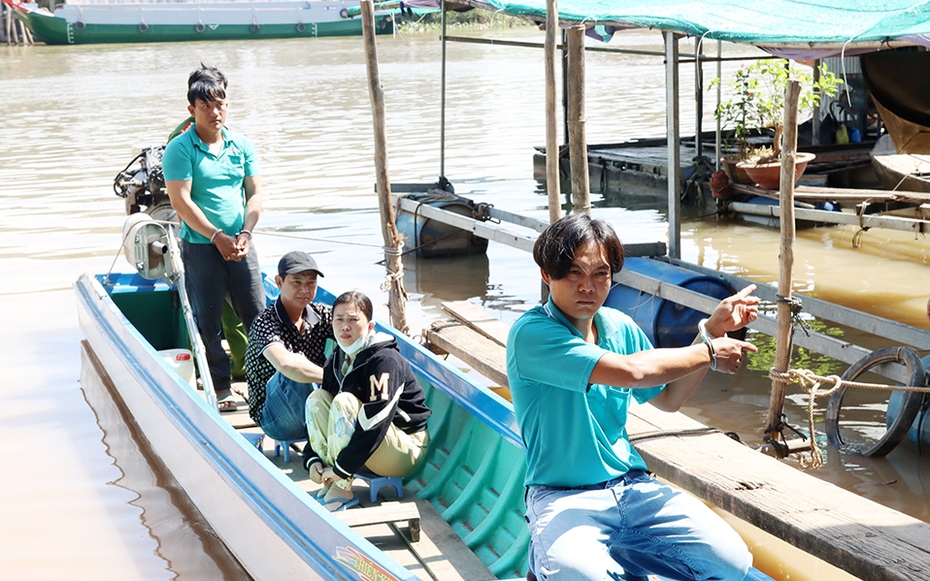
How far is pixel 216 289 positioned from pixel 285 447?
1154 mm

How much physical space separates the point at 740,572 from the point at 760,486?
1355mm

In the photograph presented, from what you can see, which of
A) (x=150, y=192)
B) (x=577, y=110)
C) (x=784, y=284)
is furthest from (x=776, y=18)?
(x=150, y=192)

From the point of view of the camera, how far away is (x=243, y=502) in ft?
15.0

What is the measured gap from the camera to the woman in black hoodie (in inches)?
182

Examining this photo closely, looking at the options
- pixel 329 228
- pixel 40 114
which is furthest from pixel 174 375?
pixel 40 114

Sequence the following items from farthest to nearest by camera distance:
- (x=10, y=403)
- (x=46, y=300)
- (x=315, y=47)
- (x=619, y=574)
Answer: (x=315, y=47), (x=46, y=300), (x=10, y=403), (x=619, y=574)

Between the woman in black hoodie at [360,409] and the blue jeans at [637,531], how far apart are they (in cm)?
173

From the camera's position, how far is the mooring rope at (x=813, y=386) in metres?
4.61

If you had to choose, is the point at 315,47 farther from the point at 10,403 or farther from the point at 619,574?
the point at 619,574

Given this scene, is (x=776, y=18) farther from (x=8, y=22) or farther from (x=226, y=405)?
(x=8, y=22)

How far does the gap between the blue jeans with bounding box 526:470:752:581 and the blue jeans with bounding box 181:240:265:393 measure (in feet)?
11.7

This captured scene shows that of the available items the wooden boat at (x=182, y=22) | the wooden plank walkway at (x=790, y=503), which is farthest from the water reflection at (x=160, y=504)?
the wooden boat at (x=182, y=22)

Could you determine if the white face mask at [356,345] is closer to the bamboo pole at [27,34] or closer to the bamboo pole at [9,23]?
the bamboo pole at [27,34]

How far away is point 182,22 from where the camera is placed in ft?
154
